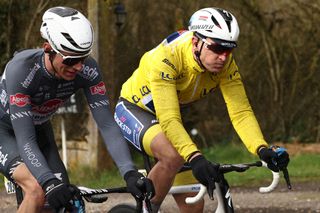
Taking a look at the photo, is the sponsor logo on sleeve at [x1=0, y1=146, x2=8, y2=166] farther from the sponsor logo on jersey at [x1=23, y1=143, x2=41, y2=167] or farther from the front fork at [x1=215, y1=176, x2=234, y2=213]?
the front fork at [x1=215, y1=176, x2=234, y2=213]

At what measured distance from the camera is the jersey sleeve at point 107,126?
5789mm

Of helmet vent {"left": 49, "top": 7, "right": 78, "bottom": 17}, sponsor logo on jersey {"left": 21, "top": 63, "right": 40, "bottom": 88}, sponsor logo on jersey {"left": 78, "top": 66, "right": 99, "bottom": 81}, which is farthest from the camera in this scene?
sponsor logo on jersey {"left": 78, "top": 66, "right": 99, "bottom": 81}

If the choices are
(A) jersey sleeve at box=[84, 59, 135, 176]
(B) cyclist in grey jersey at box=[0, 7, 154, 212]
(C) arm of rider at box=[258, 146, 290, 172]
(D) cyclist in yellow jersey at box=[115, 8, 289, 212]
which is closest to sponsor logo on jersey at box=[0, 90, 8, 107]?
(B) cyclist in grey jersey at box=[0, 7, 154, 212]

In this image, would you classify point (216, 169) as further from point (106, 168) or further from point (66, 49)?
point (106, 168)

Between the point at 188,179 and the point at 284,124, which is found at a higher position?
the point at 188,179

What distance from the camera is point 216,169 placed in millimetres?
5883

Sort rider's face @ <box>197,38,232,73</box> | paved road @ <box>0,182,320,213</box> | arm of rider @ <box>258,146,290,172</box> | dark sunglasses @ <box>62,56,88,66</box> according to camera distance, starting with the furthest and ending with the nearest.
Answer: paved road @ <box>0,182,320,213</box> < rider's face @ <box>197,38,232,73</box> < arm of rider @ <box>258,146,290,172</box> < dark sunglasses @ <box>62,56,88,66</box>

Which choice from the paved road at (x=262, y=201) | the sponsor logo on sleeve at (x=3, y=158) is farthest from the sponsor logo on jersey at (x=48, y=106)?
the paved road at (x=262, y=201)

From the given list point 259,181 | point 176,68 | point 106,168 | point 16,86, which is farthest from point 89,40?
point 106,168

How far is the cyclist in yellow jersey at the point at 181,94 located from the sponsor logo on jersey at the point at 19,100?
97 centimetres

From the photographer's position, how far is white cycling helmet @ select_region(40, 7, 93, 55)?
5664mm

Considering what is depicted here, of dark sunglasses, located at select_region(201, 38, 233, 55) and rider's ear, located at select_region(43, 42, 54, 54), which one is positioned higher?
rider's ear, located at select_region(43, 42, 54, 54)

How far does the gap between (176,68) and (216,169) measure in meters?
1.05

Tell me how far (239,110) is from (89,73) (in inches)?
48.8
